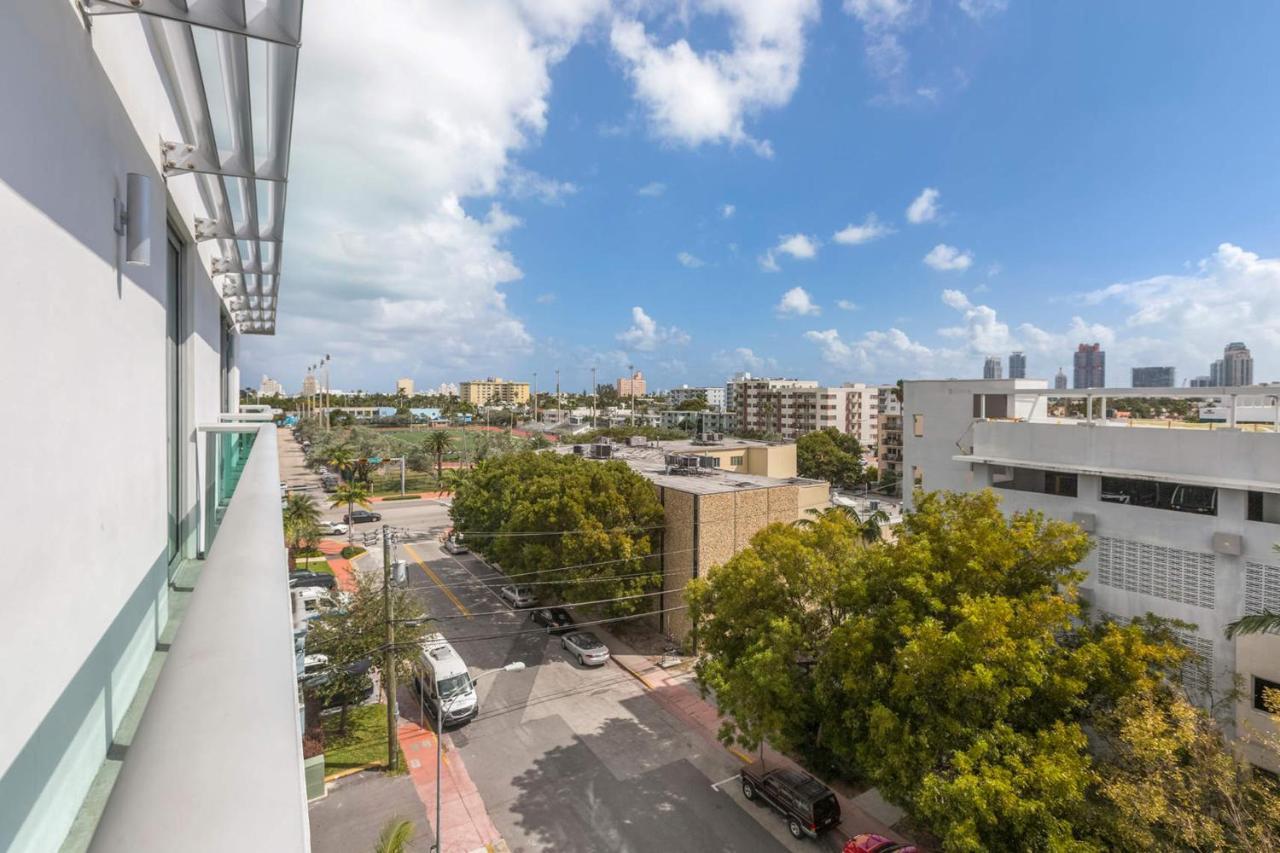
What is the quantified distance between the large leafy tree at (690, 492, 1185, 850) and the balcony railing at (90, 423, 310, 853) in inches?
333

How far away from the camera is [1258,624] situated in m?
8.25

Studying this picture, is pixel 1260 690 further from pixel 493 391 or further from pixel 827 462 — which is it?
pixel 493 391

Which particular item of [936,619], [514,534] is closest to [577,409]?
[514,534]

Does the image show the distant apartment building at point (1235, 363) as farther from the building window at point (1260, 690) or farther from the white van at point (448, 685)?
the white van at point (448, 685)

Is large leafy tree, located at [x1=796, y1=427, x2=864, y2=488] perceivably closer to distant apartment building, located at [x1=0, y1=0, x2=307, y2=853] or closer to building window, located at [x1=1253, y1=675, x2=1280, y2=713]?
building window, located at [x1=1253, y1=675, x2=1280, y2=713]

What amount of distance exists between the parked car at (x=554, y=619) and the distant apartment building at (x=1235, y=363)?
41956 mm

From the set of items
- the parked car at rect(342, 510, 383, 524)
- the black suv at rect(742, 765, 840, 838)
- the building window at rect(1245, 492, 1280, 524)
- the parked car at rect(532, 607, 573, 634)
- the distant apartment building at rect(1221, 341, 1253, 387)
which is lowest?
the black suv at rect(742, 765, 840, 838)

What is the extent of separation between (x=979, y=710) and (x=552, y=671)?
1193 cm

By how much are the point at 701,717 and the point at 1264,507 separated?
11.4 meters

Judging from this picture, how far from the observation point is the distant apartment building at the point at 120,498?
0.60 metres

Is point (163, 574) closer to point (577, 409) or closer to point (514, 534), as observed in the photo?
point (514, 534)

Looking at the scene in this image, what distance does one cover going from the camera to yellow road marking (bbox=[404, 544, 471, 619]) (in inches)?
854

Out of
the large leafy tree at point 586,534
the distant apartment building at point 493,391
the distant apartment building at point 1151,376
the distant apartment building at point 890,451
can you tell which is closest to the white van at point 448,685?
the large leafy tree at point 586,534

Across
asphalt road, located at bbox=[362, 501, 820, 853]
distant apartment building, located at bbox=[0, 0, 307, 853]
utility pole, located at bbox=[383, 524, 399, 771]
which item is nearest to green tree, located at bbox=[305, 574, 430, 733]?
utility pole, located at bbox=[383, 524, 399, 771]
